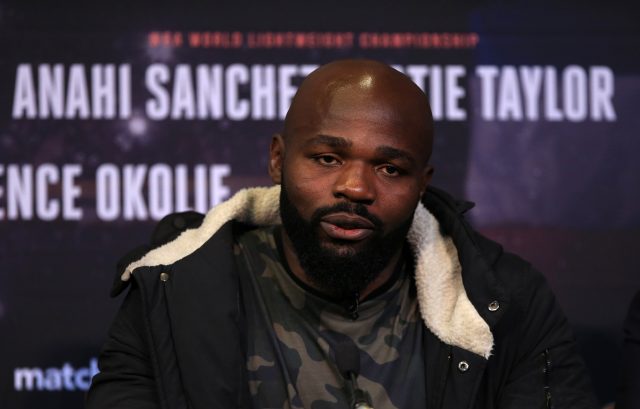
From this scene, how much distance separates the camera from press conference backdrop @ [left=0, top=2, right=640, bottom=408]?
115 inches

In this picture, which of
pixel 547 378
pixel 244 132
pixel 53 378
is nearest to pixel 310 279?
pixel 547 378

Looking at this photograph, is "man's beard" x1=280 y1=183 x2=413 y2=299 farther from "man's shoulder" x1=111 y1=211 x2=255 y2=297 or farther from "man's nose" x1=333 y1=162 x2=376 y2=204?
"man's shoulder" x1=111 y1=211 x2=255 y2=297

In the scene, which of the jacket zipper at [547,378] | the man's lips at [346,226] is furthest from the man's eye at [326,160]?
the jacket zipper at [547,378]

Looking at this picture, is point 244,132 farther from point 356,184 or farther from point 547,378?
point 547,378

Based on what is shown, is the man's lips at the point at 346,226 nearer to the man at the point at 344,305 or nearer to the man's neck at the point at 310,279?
the man at the point at 344,305

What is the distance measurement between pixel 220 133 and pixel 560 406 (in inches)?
53.5

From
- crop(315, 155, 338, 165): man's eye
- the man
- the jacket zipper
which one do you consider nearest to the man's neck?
the man

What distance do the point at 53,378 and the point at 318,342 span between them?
3.77 feet

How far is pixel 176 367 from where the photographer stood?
6.41 ft

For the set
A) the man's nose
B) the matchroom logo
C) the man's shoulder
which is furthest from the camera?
the matchroom logo

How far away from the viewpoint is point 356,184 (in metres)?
1.93

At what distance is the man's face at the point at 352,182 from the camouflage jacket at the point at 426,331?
6.2 inches

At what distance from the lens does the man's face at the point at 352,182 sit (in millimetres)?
1962

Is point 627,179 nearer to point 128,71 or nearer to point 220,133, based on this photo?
point 220,133
